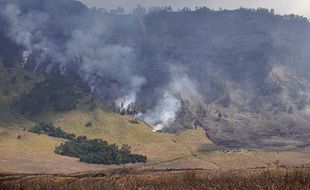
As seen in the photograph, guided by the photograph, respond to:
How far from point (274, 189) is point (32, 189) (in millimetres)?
60700

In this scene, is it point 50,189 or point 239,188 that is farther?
point 50,189

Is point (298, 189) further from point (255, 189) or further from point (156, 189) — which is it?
point (156, 189)

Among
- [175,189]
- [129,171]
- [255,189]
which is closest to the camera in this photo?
[255,189]

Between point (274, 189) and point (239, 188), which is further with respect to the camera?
A: point (239, 188)

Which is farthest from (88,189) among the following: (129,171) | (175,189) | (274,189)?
(129,171)

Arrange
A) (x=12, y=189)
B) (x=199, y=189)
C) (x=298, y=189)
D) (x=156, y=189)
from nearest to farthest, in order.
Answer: (x=298, y=189)
(x=199, y=189)
(x=156, y=189)
(x=12, y=189)

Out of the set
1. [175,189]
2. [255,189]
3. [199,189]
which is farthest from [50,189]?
[255,189]

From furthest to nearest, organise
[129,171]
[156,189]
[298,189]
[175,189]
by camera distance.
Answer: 1. [129,171]
2. [156,189]
3. [175,189]
4. [298,189]

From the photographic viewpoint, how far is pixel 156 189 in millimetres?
94000

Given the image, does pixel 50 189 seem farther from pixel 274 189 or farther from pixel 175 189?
pixel 274 189

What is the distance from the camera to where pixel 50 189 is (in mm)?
105000

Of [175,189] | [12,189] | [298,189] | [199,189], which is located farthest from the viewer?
[12,189]

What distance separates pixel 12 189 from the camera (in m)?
102

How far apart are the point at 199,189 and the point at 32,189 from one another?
4568 cm
